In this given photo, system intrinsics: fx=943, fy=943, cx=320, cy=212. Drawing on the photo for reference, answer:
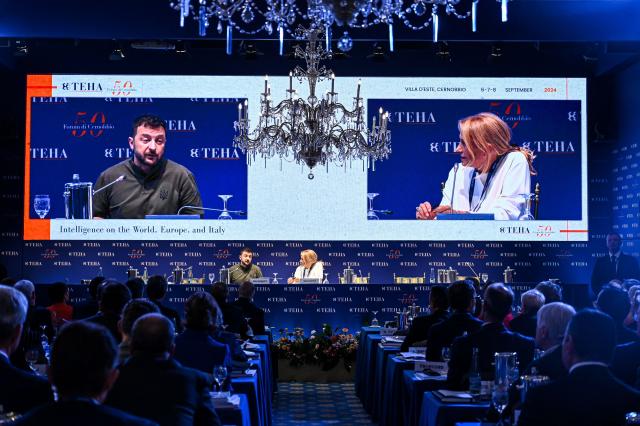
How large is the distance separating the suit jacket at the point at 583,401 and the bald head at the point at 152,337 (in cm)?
139

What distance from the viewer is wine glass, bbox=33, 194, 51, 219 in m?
14.2

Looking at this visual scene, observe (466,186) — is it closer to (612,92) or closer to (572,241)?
(572,241)

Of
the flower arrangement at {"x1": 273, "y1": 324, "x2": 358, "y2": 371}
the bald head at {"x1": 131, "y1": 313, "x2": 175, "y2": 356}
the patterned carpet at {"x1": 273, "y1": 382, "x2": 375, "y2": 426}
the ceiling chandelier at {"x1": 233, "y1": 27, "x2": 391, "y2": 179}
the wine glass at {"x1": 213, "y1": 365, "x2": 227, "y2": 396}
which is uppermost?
the ceiling chandelier at {"x1": 233, "y1": 27, "x2": 391, "y2": 179}

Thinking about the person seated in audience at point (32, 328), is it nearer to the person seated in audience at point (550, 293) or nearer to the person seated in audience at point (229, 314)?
the person seated in audience at point (229, 314)

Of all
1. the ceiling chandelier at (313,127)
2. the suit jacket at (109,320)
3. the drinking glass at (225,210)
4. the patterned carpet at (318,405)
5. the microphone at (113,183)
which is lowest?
the patterned carpet at (318,405)

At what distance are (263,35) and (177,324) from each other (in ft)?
15.7

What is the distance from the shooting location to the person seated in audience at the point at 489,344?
17.3 feet

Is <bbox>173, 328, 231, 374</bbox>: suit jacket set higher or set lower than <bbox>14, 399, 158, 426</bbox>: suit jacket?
lower

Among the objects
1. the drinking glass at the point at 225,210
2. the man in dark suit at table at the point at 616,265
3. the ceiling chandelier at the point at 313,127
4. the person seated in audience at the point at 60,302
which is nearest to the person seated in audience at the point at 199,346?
the person seated in audience at the point at 60,302

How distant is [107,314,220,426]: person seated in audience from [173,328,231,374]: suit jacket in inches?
66.2

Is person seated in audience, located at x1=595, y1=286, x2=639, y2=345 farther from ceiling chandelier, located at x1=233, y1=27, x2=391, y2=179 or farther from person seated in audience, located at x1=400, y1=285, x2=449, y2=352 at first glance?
ceiling chandelier, located at x1=233, y1=27, x2=391, y2=179

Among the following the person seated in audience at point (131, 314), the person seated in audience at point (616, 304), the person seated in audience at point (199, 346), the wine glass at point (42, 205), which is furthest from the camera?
the wine glass at point (42, 205)

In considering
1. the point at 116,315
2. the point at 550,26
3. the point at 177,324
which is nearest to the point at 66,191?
the point at 177,324

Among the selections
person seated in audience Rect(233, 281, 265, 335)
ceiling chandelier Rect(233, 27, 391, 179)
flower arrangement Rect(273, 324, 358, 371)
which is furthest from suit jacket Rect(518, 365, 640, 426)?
flower arrangement Rect(273, 324, 358, 371)
